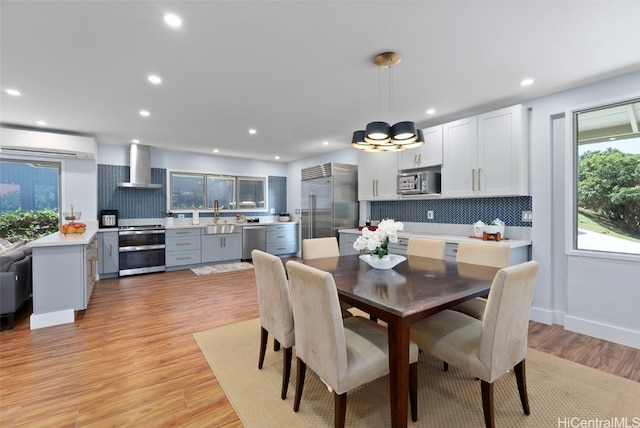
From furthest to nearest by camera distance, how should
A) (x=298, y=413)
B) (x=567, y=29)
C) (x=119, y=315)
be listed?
(x=119, y=315) → (x=567, y=29) → (x=298, y=413)

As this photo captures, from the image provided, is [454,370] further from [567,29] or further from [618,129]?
[618,129]

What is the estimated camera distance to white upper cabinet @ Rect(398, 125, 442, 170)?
12.7ft

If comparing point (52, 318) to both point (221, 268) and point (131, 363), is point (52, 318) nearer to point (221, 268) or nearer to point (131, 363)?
point (131, 363)

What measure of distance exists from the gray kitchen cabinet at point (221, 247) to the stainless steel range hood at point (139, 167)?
1487 mm

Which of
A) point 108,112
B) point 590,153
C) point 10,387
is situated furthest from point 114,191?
point 590,153

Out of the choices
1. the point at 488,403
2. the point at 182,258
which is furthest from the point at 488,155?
the point at 182,258

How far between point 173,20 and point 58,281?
300 centimetres

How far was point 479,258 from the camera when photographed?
2521 millimetres

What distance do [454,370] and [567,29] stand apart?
2.55 meters

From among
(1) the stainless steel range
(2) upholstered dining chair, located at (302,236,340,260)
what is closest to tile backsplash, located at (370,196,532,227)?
(2) upholstered dining chair, located at (302,236,340,260)

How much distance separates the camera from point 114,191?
543 cm

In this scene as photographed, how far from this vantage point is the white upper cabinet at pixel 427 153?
152 inches

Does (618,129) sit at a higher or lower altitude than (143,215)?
higher

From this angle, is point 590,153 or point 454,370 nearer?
point 454,370
